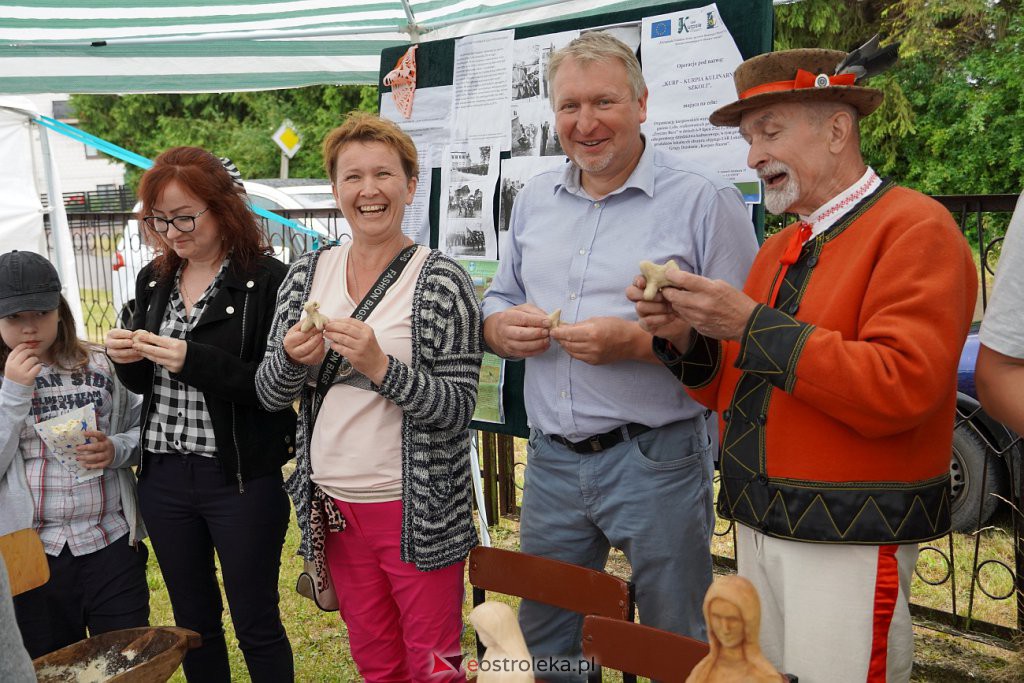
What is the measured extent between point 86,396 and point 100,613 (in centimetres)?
62

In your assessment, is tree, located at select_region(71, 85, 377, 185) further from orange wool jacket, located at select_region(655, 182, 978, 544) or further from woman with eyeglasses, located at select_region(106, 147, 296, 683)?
orange wool jacket, located at select_region(655, 182, 978, 544)

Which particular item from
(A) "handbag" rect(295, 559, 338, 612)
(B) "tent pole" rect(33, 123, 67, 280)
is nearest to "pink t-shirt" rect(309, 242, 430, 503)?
(A) "handbag" rect(295, 559, 338, 612)

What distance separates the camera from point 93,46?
421 cm

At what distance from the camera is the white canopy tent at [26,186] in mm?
5918

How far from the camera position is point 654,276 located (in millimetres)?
1569

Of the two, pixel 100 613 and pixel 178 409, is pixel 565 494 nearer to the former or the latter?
pixel 178 409

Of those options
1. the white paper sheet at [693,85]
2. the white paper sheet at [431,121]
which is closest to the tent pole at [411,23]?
the white paper sheet at [431,121]

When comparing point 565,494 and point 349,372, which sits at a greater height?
point 349,372

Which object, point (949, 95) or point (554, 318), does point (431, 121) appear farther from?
point (949, 95)

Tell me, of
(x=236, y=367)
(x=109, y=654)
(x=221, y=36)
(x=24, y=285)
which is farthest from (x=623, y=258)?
(x=221, y=36)

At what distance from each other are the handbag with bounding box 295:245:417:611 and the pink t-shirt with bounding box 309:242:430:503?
0.06ft

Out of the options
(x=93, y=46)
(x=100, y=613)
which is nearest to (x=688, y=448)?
(x=100, y=613)

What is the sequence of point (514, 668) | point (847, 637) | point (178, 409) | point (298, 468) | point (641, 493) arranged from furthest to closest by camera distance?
point (178, 409) < point (298, 468) < point (641, 493) < point (847, 637) < point (514, 668)

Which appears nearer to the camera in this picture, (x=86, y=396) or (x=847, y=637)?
(x=847, y=637)
